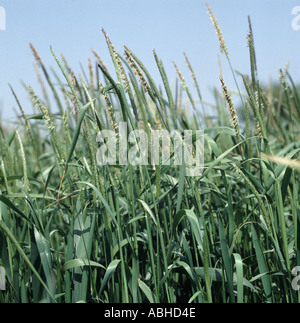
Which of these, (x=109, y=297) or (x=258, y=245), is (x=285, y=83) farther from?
(x=109, y=297)

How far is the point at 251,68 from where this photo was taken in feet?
3.54

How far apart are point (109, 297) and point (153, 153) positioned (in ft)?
1.21

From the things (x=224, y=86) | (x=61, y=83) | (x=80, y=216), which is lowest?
(x=80, y=216)

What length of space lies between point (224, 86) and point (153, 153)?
0.72 feet

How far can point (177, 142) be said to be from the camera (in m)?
1.10

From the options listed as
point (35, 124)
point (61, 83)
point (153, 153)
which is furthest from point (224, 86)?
point (35, 124)

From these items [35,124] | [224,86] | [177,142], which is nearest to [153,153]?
[177,142]

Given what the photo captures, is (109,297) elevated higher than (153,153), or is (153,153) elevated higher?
(153,153)

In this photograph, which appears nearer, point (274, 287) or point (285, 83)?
point (274, 287)

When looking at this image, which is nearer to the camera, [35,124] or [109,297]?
[109,297]

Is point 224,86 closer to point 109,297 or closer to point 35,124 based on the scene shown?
point 109,297
